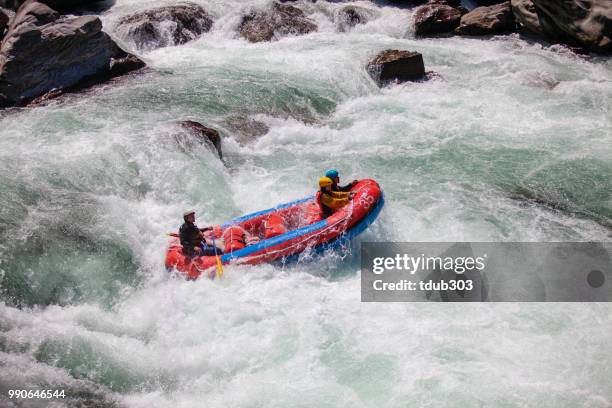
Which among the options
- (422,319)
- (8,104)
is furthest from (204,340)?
(8,104)

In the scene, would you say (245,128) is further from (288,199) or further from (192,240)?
(192,240)

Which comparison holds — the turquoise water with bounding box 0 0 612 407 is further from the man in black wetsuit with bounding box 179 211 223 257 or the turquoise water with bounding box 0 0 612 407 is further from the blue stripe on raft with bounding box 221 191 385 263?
the man in black wetsuit with bounding box 179 211 223 257

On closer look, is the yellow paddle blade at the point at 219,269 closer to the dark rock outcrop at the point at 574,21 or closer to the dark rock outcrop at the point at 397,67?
the dark rock outcrop at the point at 397,67

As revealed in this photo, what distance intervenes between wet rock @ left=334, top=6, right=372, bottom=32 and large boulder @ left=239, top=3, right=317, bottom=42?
0.76 m

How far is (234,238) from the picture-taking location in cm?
789

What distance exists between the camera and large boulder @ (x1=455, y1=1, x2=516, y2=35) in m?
15.9

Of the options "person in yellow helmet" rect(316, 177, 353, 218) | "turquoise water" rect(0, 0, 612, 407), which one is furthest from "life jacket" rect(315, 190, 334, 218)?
"turquoise water" rect(0, 0, 612, 407)

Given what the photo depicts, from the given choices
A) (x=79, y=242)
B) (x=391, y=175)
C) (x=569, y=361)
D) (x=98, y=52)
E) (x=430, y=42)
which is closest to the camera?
(x=569, y=361)

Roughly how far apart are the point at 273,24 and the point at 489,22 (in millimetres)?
6041

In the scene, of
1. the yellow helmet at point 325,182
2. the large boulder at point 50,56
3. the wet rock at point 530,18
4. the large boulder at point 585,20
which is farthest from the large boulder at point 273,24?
the yellow helmet at point 325,182

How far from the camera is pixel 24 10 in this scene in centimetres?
1273

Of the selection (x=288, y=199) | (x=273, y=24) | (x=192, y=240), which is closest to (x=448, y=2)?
(x=273, y=24)

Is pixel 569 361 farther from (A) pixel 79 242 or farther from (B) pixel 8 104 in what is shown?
(B) pixel 8 104

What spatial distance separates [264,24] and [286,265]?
10333 millimetres
